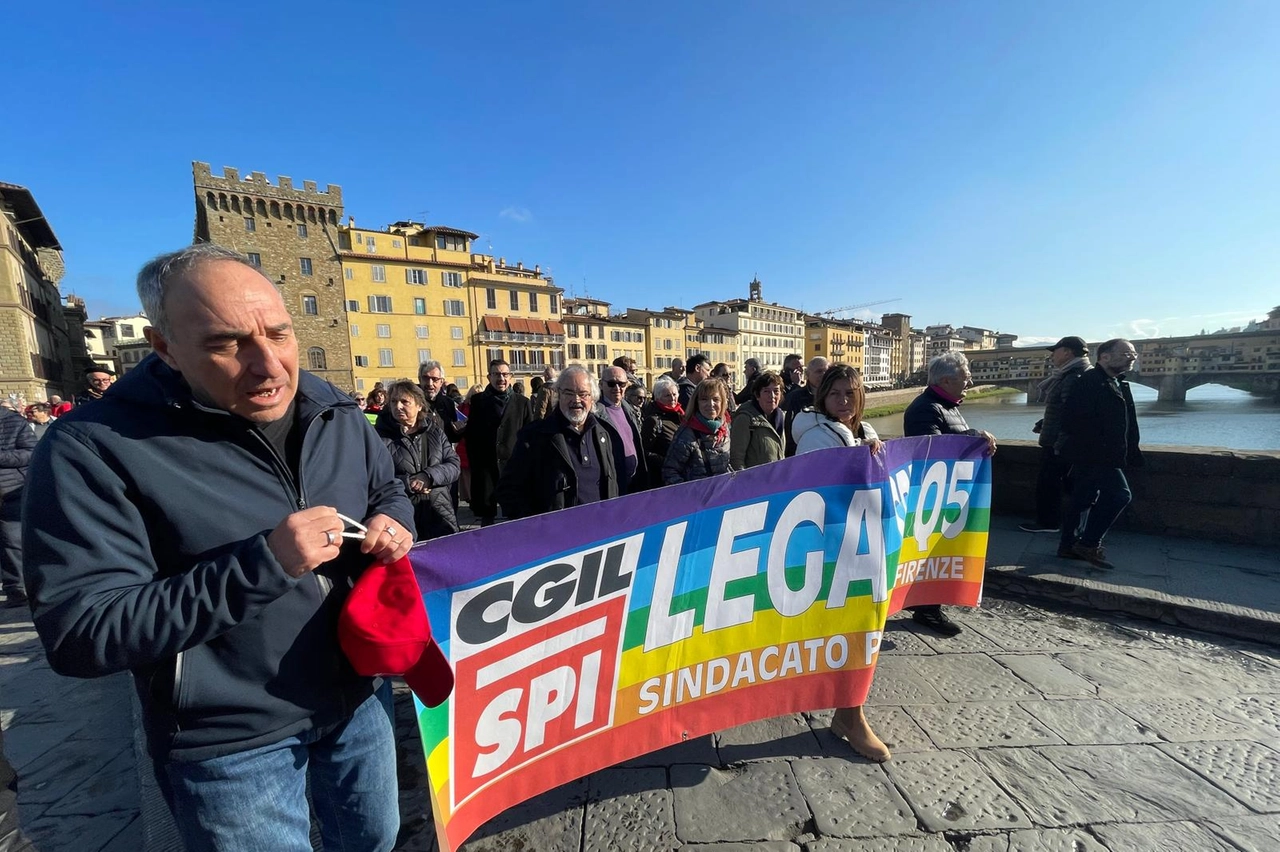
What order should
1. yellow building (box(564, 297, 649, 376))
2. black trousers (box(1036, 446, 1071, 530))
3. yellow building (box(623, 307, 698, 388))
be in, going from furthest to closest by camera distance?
yellow building (box(623, 307, 698, 388)) → yellow building (box(564, 297, 649, 376)) → black trousers (box(1036, 446, 1071, 530))

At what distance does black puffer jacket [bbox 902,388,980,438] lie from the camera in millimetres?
3402

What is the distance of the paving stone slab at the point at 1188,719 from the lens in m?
2.34

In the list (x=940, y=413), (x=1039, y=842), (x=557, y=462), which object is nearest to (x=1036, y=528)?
(x=940, y=413)

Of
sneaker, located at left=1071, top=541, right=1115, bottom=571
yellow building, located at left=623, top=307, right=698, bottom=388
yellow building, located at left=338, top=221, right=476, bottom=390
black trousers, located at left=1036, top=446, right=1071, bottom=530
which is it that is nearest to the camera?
sneaker, located at left=1071, top=541, right=1115, bottom=571

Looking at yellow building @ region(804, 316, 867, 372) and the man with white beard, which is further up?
yellow building @ region(804, 316, 867, 372)

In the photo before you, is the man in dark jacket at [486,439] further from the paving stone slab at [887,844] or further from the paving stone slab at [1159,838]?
the paving stone slab at [1159,838]

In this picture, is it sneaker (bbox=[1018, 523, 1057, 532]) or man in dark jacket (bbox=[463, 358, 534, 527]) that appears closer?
sneaker (bbox=[1018, 523, 1057, 532])

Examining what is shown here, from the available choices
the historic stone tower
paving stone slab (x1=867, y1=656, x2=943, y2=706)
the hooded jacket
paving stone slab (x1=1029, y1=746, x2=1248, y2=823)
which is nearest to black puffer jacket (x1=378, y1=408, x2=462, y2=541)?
the hooded jacket

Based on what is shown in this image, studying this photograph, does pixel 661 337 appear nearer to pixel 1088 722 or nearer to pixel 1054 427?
pixel 1054 427

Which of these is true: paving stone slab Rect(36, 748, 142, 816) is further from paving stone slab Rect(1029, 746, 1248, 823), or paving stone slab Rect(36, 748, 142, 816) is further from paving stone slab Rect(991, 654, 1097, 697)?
paving stone slab Rect(991, 654, 1097, 697)

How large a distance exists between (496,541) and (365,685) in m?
0.51

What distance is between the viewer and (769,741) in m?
2.39

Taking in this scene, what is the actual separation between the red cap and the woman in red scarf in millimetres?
2100

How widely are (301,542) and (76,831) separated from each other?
2172 millimetres
